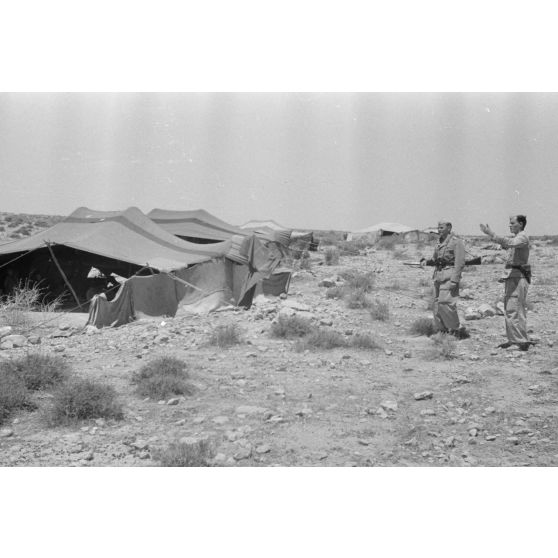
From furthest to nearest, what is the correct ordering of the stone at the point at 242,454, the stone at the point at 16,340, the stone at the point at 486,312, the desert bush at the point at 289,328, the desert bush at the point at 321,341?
the stone at the point at 486,312
the desert bush at the point at 289,328
the stone at the point at 16,340
the desert bush at the point at 321,341
the stone at the point at 242,454

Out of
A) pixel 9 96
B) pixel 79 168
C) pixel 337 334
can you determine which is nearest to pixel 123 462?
pixel 337 334

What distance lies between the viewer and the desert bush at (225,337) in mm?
7238

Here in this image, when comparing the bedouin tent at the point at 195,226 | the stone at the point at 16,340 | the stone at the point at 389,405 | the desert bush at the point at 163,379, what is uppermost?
the bedouin tent at the point at 195,226

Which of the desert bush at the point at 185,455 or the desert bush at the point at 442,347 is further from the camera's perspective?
the desert bush at the point at 442,347

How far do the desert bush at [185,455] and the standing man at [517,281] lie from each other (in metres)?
4.01

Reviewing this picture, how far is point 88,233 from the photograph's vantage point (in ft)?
35.1

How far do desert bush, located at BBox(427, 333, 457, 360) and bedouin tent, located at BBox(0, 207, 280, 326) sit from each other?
3.39m

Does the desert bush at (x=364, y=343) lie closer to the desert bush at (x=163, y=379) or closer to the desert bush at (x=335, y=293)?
the desert bush at (x=163, y=379)

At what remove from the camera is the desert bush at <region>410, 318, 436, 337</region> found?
8078 millimetres

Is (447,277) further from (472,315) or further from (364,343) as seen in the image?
→ (472,315)

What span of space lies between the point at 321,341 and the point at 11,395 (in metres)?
3.58

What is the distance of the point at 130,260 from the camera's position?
998 centimetres

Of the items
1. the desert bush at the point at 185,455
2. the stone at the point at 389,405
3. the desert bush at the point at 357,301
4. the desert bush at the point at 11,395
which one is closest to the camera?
the desert bush at the point at 185,455

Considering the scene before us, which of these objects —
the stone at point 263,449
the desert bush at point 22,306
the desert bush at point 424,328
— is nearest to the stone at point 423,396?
the stone at point 263,449
